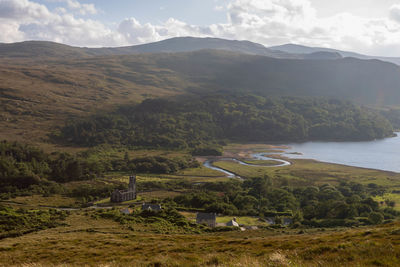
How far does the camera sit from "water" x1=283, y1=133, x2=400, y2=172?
441ft

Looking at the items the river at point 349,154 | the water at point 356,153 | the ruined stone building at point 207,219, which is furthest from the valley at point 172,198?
the water at point 356,153

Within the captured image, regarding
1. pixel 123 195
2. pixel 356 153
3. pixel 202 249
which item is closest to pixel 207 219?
pixel 123 195

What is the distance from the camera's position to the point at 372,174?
110500mm

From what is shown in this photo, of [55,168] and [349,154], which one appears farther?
[349,154]

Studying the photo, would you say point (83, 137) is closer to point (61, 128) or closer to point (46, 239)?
point (61, 128)

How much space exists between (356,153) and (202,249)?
154 metres

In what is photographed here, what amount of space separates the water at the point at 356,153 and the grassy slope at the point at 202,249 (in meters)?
114

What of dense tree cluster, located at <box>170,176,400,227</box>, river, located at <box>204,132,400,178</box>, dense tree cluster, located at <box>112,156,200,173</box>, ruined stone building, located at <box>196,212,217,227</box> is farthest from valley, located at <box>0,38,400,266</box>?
river, located at <box>204,132,400,178</box>

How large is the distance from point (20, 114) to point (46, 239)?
554ft

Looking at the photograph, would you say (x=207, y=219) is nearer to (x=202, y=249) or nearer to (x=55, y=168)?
(x=202, y=249)

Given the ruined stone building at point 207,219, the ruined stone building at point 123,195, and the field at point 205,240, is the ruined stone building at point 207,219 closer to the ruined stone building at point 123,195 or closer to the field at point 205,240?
the field at point 205,240

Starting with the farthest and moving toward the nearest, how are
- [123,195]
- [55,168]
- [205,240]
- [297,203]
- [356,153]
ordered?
[356,153], [55,168], [123,195], [297,203], [205,240]

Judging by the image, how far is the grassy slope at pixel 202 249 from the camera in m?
13.2

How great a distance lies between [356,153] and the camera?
16025cm
